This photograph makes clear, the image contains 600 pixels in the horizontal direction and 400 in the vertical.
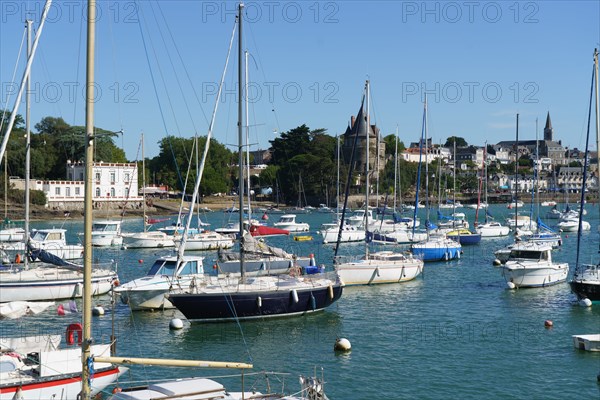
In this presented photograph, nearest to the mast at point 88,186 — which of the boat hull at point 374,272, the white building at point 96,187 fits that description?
the boat hull at point 374,272

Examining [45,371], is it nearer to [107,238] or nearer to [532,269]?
[532,269]

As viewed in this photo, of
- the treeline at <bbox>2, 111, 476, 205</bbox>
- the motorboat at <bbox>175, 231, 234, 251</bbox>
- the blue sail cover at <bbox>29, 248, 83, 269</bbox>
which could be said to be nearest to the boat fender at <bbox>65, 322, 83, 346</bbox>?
the blue sail cover at <bbox>29, 248, 83, 269</bbox>

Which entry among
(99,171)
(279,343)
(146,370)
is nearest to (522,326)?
(279,343)

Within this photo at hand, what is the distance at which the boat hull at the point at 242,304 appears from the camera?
3238 cm

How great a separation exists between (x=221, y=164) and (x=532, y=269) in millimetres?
150288

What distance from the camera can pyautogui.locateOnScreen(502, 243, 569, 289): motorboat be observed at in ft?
145

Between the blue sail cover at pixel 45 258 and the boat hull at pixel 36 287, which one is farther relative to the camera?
the blue sail cover at pixel 45 258

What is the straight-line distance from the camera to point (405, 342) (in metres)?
31.2

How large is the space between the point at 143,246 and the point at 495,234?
40.7m

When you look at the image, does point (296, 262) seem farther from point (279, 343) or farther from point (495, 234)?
point (495, 234)

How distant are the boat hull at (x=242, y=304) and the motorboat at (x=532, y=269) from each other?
48.7 ft

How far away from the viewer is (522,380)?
2570 cm

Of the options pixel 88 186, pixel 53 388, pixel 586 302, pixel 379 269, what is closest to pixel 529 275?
pixel 586 302

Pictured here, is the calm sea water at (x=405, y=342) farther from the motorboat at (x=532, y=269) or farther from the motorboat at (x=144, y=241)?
the motorboat at (x=144, y=241)
